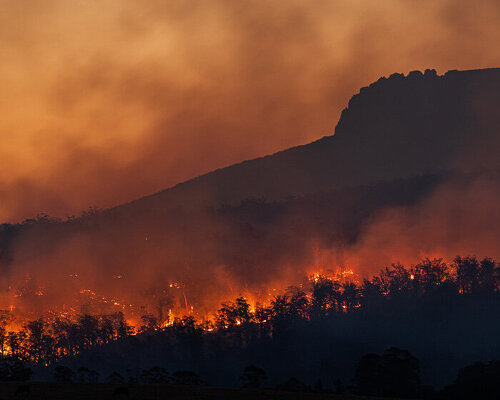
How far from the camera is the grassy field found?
9038 centimetres

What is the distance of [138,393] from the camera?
9262cm

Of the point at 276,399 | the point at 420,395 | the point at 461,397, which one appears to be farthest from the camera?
the point at 420,395

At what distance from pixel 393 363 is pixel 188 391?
63515 millimetres

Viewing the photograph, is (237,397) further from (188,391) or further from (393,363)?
(393,363)

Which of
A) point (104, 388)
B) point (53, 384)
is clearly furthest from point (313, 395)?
point (53, 384)

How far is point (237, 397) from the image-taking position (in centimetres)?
9456

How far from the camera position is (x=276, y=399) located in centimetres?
9219

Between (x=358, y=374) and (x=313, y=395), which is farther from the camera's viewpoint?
(x=358, y=374)

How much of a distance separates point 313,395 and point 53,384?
36993 millimetres

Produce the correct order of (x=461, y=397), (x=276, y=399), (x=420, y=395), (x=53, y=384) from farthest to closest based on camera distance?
1. (x=420, y=395)
2. (x=461, y=397)
3. (x=53, y=384)
4. (x=276, y=399)

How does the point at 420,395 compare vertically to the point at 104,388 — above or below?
below

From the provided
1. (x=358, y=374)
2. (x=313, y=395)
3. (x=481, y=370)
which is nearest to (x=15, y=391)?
(x=313, y=395)

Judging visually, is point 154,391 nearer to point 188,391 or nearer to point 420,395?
point 188,391

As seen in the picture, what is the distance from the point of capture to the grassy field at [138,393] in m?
90.4
